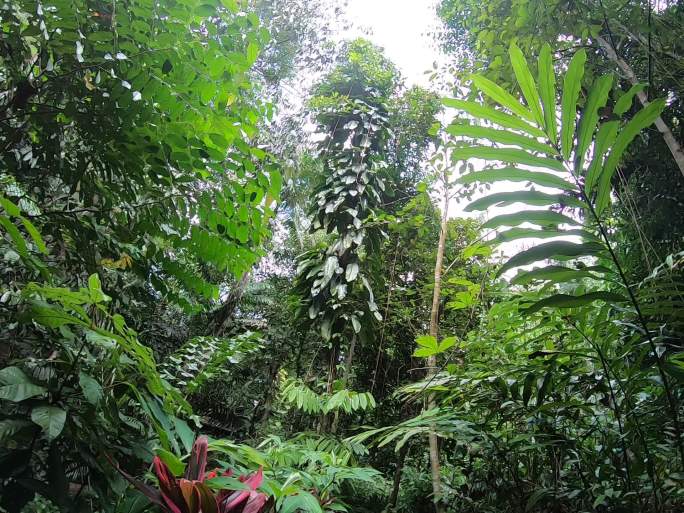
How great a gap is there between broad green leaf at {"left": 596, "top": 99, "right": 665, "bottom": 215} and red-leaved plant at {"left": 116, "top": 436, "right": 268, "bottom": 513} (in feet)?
3.49

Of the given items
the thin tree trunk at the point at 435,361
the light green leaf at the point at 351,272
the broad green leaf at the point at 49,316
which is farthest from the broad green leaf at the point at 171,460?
the light green leaf at the point at 351,272

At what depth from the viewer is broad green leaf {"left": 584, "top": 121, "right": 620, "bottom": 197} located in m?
0.77

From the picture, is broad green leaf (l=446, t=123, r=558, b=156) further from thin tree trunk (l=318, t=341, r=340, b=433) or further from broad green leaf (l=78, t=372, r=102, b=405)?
thin tree trunk (l=318, t=341, r=340, b=433)

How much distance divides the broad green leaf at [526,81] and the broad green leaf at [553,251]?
239mm

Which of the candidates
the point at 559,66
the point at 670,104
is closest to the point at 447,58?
the point at 559,66

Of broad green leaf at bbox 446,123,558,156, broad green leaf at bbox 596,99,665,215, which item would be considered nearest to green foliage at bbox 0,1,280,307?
broad green leaf at bbox 446,123,558,156

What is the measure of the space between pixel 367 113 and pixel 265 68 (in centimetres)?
318

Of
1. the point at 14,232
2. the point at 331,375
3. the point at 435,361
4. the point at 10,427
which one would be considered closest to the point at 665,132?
the point at 435,361

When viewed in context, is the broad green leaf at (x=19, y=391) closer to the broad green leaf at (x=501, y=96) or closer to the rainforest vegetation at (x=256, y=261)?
the rainforest vegetation at (x=256, y=261)

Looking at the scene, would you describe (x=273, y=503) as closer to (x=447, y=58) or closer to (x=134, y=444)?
(x=134, y=444)

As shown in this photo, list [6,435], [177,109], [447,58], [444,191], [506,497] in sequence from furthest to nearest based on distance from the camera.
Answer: [447,58], [444,191], [506,497], [177,109], [6,435]

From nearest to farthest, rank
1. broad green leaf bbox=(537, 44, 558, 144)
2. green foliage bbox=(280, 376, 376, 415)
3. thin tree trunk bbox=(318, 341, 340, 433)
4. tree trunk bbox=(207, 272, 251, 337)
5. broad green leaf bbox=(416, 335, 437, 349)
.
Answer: broad green leaf bbox=(537, 44, 558, 144) → broad green leaf bbox=(416, 335, 437, 349) → green foliage bbox=(280, 376, 376, 415) → thin tree trunk bbox=(318, 341, 340, 433) → tree trunk bbox=(207, 272, 251, 337)

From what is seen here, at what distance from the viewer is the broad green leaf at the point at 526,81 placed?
0.77 m

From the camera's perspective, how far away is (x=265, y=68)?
6.50 m
